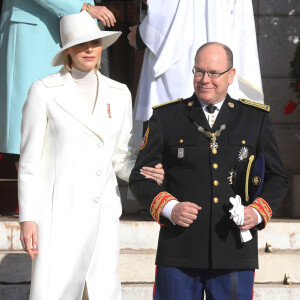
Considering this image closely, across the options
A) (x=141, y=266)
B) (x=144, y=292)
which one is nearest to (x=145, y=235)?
(x=141, y=266)

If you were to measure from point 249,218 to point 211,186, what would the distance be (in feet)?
0.87

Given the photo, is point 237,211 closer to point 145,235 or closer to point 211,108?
point 211,108

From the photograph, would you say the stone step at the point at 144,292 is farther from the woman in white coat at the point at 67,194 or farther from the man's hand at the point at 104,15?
the man's hand at the point at 104,15

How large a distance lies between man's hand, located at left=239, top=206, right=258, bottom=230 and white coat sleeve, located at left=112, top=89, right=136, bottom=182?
0.73m

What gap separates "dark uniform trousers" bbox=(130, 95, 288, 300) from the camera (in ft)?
12.8

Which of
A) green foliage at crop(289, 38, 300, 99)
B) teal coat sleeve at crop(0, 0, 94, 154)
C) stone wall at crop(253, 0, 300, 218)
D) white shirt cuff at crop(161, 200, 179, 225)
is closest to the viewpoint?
white shirt cuff at crop(161, 200, 179, 225)

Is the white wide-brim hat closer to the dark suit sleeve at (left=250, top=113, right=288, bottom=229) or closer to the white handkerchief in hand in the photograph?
the dark suit sleeve at (left=250, top=113, right=288, bottom=229)

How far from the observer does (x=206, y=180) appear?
396 cm

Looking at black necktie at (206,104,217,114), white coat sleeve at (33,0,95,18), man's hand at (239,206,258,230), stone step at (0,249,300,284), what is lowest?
stone step at (0,249,300,284)

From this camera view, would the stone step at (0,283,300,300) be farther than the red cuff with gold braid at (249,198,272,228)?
Yes

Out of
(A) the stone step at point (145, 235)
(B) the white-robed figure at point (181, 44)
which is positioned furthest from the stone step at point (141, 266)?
(B) the white-robed figure at point (181, 44)

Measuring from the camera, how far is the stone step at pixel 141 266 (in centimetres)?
561

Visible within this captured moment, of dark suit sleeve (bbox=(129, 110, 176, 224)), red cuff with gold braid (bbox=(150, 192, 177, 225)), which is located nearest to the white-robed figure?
dark suit sleeve (bbox=(129, 110, 176, 224))

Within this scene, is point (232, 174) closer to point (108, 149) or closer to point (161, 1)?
point (108, 149)
